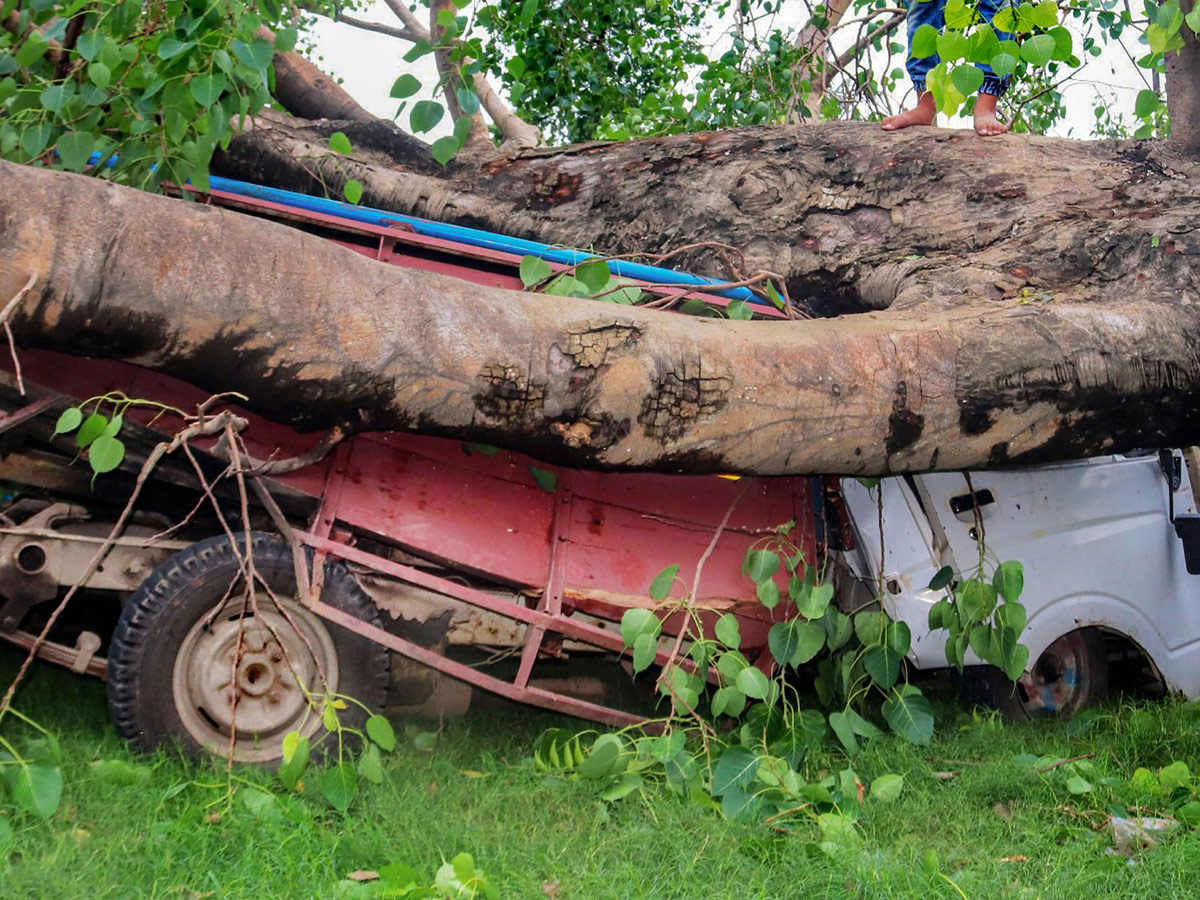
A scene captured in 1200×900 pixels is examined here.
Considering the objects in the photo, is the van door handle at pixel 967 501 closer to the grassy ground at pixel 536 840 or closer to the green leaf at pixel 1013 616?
the green leaf at pixel 1013 616

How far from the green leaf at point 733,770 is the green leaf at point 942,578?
3.45ft

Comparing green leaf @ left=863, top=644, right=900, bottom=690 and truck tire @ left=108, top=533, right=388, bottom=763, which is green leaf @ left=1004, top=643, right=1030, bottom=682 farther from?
truck tire @ left=108, top=533, right=388, bottom=763

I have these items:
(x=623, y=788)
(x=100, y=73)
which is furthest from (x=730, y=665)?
(x=100, y=73)

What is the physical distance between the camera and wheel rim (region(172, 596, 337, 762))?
3250 millimetres

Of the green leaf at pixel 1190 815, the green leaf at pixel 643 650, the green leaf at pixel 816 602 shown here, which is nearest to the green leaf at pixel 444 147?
the green leaf at pixel 643 650

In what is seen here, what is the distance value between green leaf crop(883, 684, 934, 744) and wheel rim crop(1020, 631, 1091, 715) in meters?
1.10

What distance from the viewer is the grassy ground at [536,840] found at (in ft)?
8.72

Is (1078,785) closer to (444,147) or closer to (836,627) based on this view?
(836,627)

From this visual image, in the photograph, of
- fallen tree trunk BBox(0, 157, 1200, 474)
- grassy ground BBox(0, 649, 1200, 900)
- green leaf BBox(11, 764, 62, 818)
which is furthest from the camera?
fallen tree trunk BBox(0, 157, 1200, 474)

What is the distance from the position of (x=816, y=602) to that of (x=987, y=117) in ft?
8.47

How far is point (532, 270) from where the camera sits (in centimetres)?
366

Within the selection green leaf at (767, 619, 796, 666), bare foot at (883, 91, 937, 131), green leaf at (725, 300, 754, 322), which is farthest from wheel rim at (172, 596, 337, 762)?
bare foot at (883, 91, 937, 131)

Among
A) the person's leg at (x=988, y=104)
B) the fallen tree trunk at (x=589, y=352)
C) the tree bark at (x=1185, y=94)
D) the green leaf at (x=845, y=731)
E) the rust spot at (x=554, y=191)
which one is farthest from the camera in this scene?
the rust spot at (x=554, y=191)

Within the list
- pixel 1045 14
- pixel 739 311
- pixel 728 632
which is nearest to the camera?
pixel 1045 14
